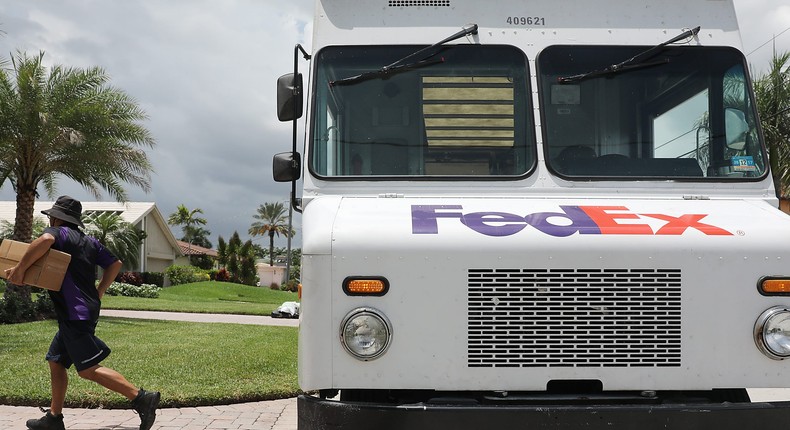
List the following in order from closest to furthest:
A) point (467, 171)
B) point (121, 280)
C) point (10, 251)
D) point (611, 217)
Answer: point (611, 217)
point (467, 171)
point (10, 251)
point (121, 280)

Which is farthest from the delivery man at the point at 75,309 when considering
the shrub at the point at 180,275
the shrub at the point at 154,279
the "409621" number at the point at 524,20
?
the shrub at the point at 180,275

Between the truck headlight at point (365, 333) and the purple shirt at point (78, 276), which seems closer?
the truck headlight at point (365, 333)

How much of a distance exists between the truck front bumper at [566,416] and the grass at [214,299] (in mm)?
22114

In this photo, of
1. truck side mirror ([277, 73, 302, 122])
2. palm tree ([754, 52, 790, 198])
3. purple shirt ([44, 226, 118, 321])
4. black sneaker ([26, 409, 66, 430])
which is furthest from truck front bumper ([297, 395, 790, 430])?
palm tree ([754, 52, 790, 198])

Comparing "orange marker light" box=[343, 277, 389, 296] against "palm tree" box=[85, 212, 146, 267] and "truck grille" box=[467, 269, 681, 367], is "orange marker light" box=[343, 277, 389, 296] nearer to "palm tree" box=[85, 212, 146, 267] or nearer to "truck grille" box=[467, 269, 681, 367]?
"truck grille" box=[467, 269, 681, 367]

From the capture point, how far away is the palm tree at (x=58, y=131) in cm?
1698

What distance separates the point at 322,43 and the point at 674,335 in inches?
107

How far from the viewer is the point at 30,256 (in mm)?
5480

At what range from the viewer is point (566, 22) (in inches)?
193

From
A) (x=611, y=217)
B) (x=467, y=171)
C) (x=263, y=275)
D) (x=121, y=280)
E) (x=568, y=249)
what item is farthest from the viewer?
(x=263, y=275)

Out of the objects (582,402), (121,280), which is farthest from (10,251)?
(121,280)

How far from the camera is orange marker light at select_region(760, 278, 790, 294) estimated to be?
369cm

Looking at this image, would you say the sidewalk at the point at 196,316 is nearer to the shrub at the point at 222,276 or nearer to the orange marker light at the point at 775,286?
the orange marker light at the point at 775,286

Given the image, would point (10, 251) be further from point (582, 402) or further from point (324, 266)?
point (582, 402)
